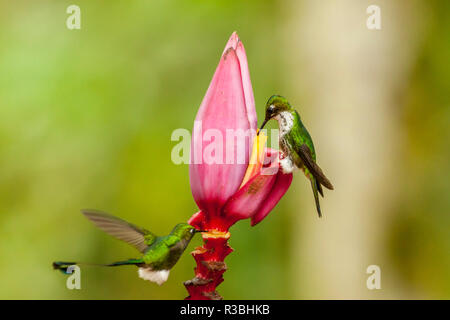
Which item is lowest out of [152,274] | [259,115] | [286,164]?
[152,274]

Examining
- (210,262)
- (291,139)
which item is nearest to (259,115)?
(291,139)

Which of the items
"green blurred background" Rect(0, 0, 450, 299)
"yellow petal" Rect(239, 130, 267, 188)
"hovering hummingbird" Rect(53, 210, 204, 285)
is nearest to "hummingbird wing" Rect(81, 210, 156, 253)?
"hovering hummingbird" Rect(53, 210, 204, 285)

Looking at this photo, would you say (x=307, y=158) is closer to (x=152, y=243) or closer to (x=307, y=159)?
(x=307, y=159)

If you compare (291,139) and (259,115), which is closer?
(291,139)

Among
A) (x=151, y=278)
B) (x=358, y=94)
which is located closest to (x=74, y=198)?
(x=358, y=94)

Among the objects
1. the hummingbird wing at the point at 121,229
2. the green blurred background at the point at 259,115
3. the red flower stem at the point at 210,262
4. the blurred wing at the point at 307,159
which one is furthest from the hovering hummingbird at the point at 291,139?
the green blurred background at the point at 259,115

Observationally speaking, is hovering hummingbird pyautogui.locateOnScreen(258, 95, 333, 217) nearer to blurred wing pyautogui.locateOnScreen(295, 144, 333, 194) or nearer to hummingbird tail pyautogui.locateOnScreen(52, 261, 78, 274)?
blurred wing pyautogui.locateOnScreen(295, 144, 333, 194)
